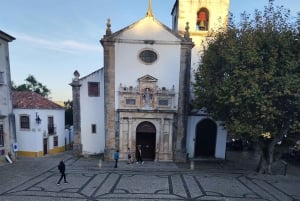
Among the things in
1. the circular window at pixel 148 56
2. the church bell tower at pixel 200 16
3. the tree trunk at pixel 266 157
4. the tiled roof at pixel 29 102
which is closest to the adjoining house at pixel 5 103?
the tiled roof at pixel 29 102

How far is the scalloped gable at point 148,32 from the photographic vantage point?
21672 millimetres

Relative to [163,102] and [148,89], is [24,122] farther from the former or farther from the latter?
[163,102]

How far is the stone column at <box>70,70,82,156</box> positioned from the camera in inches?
934

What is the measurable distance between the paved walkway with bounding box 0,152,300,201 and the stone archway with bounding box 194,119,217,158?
7.87 feet

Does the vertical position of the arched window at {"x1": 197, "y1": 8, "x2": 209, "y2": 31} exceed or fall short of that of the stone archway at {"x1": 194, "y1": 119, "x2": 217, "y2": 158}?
it exceeds it

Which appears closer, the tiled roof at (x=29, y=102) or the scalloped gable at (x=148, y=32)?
the scalloped gable at (x=148, y=32)

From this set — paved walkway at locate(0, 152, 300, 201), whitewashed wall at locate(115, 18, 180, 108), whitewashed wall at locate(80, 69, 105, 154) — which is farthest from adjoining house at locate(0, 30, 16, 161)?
whitewashed wall at locate(115, 18, 180, 108)

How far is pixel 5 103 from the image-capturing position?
21312mm

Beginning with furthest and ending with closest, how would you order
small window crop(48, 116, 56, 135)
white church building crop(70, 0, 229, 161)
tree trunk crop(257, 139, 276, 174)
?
1. small window crop(48, 116, 56, 135)
2. white church building crop(70, 0, 229, 161)
3. tree trunk crop(257, 139, 276, 174)

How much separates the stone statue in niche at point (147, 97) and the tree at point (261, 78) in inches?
230

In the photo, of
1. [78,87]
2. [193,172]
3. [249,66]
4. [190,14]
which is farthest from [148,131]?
[190,14]

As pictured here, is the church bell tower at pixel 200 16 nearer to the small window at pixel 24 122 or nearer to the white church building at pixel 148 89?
the white church building at pixel 148 89

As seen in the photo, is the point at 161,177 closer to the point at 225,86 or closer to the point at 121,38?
the point at 225,86

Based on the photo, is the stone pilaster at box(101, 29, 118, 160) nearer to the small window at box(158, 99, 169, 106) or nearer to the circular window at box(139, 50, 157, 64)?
the circular window at box(139, 50, 157, 64)
